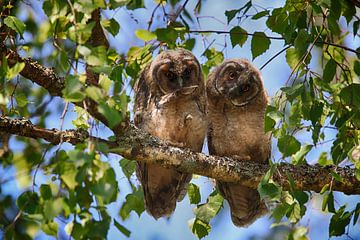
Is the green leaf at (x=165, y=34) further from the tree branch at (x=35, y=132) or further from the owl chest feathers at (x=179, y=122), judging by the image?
the owl chest feathers at (x=179, y=122)

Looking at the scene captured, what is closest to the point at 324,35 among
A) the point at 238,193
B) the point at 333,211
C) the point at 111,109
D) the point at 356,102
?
the point at 356,102

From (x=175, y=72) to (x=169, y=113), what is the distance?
11.1 inches

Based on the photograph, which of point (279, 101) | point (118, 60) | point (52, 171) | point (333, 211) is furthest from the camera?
point (118, 60)

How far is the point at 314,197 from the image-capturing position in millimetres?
4340

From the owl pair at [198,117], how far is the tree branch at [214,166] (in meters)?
0.56

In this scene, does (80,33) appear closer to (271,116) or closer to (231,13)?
(271,116)

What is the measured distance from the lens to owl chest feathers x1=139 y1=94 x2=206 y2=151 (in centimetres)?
453

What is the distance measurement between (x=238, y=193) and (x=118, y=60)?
1.42 metres

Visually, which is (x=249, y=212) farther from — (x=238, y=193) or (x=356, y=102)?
(x=356, y=102)

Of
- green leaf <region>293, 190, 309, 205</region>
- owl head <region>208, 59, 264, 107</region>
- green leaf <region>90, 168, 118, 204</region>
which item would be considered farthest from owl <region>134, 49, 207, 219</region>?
green leaf <region>90, 168, 118, 204</region>

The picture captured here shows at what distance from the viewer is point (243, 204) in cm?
476

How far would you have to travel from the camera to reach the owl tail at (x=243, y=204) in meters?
4.72

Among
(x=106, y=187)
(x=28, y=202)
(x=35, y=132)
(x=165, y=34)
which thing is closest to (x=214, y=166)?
(x=35, y=132)

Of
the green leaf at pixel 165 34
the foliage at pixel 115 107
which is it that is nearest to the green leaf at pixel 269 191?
the foliage at pixel 115 107
